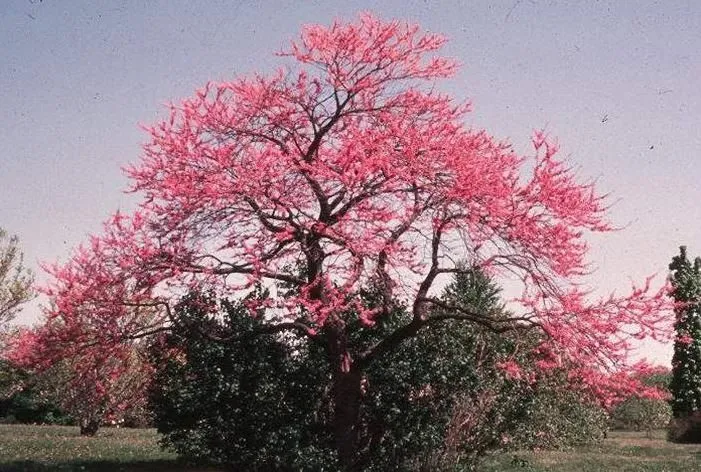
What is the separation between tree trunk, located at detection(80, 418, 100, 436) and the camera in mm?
29594

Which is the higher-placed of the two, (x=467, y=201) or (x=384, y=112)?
(x=384, y=112)

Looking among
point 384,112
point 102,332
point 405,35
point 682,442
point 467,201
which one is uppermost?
point 405,35

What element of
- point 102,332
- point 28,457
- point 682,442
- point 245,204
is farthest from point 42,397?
point 682,442

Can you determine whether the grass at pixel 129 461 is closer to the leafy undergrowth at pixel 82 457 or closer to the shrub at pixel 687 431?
the leafy undergrowth at pixel 82 457

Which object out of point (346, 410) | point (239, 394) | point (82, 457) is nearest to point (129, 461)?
point (82, 457)

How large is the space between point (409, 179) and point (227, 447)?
727 cm

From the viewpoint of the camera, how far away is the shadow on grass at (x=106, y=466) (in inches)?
574

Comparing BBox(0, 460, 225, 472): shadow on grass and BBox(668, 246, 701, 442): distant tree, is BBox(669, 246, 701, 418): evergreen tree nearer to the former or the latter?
BBox(668, 246, 701, 442): distant tree

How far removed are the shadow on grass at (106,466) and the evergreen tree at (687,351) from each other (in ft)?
132

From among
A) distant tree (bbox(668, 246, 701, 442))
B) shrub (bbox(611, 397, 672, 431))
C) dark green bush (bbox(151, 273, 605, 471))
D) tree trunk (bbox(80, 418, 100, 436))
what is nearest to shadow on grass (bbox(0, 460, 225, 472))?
dark green bush (bbox(151, 273, 605, 471))

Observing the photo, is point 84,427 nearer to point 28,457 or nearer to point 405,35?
point 28,457

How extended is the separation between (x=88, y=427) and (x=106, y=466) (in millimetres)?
14653

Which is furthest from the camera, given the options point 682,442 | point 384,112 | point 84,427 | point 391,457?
point 682,442

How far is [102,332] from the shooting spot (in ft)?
47.0
